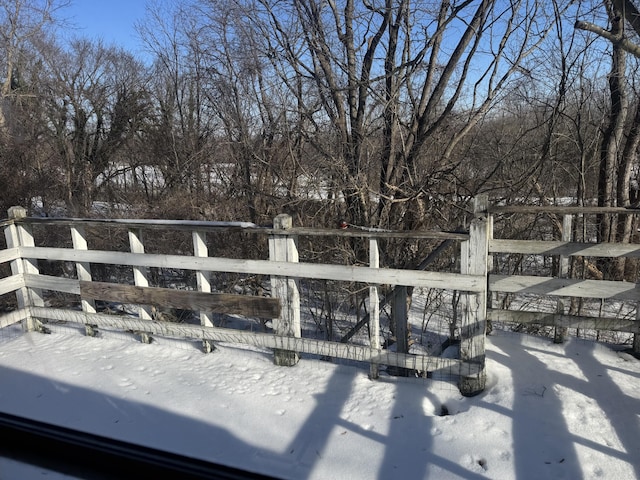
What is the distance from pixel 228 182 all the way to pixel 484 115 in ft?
13.6

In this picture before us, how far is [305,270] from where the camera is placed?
3.74 meters

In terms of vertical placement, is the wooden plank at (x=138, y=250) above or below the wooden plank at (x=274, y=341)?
above

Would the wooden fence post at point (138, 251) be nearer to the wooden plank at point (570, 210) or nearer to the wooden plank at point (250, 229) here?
the wooden plank at point (250, 229)

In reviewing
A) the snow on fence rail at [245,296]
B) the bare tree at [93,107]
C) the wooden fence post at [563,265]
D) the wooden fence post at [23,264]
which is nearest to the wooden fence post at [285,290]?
the snow on fence rail at [245,296]

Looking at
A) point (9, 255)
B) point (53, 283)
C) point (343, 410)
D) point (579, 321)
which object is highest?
point (9, 255)

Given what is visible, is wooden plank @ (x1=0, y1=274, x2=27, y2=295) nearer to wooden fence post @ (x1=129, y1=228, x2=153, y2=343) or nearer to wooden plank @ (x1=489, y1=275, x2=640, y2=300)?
wooden fence post @ (x1=129, y1=228, x2=153, y2=343)

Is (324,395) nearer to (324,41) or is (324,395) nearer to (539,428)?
(539,428)

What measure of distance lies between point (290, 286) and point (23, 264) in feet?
9.48

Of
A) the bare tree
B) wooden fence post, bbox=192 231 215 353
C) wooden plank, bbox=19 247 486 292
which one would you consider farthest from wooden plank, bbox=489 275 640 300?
the bare tree

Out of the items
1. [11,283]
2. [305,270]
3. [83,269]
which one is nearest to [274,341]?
[305,270]

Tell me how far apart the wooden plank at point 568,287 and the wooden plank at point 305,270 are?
0.93m

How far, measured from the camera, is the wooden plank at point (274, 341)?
139 inches

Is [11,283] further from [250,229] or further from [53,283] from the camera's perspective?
[250,229]

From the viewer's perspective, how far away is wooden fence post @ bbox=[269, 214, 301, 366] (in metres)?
3.78
